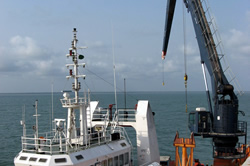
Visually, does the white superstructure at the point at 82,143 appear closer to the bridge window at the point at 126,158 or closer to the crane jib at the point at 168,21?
the bridge window at the point at 126,158

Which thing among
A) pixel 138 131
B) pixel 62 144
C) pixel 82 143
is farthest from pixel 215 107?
pixel 62 144

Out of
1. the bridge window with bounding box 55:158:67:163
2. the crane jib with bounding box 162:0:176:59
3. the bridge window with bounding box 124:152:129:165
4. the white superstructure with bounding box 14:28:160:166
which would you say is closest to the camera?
the bridge window with bounding box 55:158:67:163

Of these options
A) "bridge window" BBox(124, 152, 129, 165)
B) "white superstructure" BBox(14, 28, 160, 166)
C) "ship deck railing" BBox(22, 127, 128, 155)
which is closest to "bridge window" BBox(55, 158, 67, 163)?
"white superstructure" BBox(14, 28, 160, 166)

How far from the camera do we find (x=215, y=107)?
2616 centimetres

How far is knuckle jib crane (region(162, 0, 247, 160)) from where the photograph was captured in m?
25.0

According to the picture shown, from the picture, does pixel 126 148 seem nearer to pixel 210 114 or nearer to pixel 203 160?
pixel 210 114

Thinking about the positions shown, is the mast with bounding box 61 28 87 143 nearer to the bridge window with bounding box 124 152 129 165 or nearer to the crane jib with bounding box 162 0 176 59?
the bridge window with bounding box 124 152 129 165

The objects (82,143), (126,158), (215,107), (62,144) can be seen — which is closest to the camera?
(62,144)

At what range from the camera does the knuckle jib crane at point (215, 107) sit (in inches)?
983

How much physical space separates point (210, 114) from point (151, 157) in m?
8.33

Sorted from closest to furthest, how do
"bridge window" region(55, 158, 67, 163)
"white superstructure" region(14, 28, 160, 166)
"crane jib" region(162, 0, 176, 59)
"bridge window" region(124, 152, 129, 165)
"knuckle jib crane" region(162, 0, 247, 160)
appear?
"bridge window" region(55, 158, 67, 163) < "white superstructure" region(14, 28, 160, 166) < "bridge window" region(124, 152, 129, 165) < "knuckle jib crane" region(162, 0, 247, 160) < "crane jib" region(162, 0, 176, 59)

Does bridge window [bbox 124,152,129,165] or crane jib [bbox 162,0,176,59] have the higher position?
crane jib [bbox 162,0,176,59]

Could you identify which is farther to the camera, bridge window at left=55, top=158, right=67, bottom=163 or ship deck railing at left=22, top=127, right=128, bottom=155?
ship deck railing at left=22, top=127, right=128, bottom=155

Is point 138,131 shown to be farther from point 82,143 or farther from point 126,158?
point 82,143
